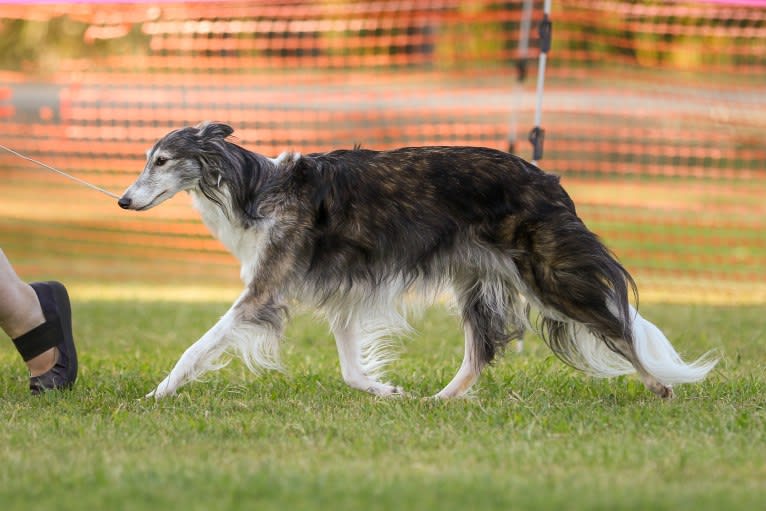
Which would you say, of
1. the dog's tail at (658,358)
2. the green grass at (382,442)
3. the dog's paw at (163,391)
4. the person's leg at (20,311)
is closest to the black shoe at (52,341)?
the person's leg at (20,311)

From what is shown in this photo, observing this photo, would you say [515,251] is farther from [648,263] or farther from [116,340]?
[648,263]

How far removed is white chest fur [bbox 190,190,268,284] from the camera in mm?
5582

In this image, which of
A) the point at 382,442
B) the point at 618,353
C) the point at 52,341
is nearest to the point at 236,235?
the point at 52,341

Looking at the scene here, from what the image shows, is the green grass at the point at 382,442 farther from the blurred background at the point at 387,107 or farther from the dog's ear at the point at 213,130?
the blurred background at the point at 387,107

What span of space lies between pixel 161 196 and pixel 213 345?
2.60 feet

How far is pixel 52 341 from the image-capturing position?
582 cm

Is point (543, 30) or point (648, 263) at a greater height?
point (543, 30)

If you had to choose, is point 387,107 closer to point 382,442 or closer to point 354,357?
point 354,357

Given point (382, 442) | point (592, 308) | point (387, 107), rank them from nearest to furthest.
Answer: point (382, 442)
point (592, 308)
point (387, 107)

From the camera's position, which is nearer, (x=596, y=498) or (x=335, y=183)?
(x=596, y=498)

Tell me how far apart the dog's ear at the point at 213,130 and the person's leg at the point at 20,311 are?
1136 mm

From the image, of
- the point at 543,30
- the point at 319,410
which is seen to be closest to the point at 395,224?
the point at 319,410

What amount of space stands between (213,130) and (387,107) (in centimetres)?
Result: 1695

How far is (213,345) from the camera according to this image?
18.1ft
